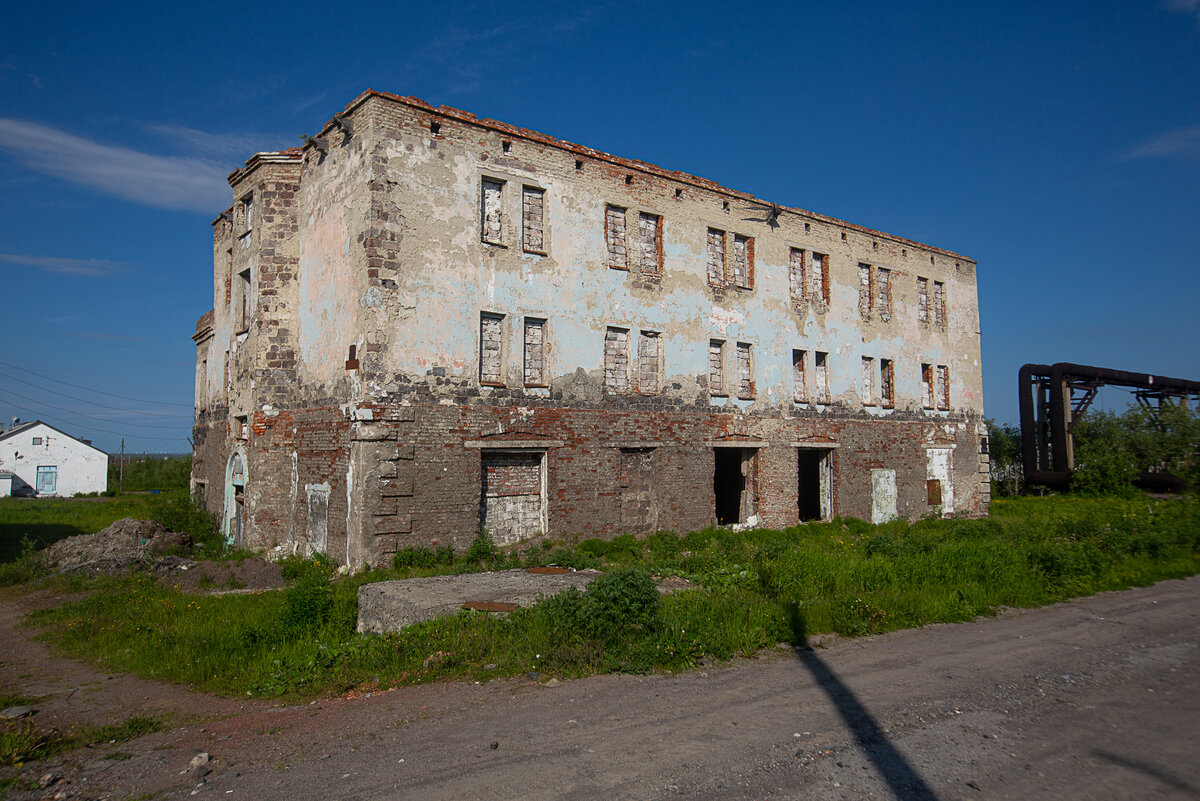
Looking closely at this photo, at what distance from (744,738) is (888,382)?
18926 mm

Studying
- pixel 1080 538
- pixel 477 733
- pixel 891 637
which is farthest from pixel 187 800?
pixel 1080 538

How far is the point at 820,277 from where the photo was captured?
2083cm

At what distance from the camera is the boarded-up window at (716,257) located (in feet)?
59.5

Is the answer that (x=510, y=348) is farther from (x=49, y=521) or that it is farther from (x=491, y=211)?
(x=49, y=521)

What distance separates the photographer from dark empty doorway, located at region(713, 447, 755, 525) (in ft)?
61.3

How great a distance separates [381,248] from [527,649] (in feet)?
27.8

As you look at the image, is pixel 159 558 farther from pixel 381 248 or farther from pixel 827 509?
pixel 827 509

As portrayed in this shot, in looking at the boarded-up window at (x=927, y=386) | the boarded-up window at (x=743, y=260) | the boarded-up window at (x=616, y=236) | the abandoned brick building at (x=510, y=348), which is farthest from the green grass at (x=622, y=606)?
the boarded-up window at (x=927, y=386)

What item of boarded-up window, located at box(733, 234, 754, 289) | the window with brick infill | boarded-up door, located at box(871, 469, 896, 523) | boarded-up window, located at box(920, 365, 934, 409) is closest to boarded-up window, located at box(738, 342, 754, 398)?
the window with brick infill

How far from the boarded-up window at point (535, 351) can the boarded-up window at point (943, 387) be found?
15418 mm

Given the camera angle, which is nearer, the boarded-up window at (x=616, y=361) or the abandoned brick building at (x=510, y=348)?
the abandoned brick building at (x=510, y=348)

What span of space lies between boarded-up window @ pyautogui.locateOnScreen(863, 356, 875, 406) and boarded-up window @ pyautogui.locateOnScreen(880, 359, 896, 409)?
52cm

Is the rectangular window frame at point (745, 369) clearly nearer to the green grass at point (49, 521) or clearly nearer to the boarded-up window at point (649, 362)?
the boarded-up window at point (649, 362)

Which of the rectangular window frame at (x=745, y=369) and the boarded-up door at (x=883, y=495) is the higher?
the rectangular window frame at (x=745, y=369)
